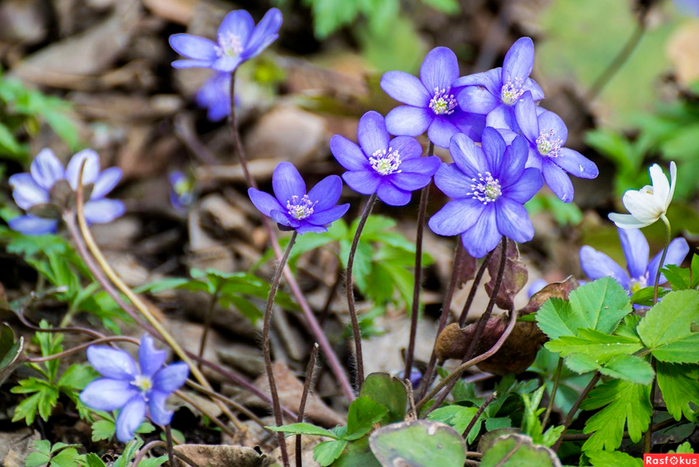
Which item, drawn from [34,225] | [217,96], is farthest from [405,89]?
[217,96]

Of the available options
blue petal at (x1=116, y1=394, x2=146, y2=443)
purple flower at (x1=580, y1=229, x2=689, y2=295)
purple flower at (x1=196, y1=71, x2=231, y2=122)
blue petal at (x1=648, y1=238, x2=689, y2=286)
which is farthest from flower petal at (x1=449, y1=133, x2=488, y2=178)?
purple flower at (x1=196, y1=71, x2=231, y2=122)

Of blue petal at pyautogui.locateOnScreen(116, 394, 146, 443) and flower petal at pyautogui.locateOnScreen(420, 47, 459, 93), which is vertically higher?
flower petal at pyautogui.locateOnScreen(420, 47, 459, 93)

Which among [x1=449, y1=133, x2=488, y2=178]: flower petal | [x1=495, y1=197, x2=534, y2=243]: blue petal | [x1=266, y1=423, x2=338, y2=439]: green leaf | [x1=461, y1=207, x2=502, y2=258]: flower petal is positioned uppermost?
[x1=449, y1=133, x2=488, y2=178]: flower petal

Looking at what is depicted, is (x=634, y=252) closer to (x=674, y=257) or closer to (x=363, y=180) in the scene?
(x=674, y=257)

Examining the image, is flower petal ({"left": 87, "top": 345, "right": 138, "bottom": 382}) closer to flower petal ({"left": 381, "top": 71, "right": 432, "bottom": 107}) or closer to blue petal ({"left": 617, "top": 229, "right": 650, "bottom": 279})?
flower petal ({"left": 381, "top": 71, "right": 432, "bottom": 107})

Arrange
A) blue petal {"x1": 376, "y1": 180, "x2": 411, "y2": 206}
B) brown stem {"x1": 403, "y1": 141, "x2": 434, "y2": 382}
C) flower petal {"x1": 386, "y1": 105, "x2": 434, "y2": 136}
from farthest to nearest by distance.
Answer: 1. brown stem {"x1": 403, "y1": 141, "x2": 434, "y2": 382}
2. flower petal {"x1": 386, "y1": 105, "x2": 434, "y2": 136}
3. blue petal {"x1": 376, "y1": 180, "x2": 411, "y2": 206}

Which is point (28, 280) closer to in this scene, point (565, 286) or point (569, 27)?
point (565, 286)

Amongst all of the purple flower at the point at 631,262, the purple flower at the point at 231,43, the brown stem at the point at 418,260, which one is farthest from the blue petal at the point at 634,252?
the purple flower at the point at 231,43

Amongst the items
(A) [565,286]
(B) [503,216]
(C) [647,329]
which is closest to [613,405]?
(C) [647,329]
